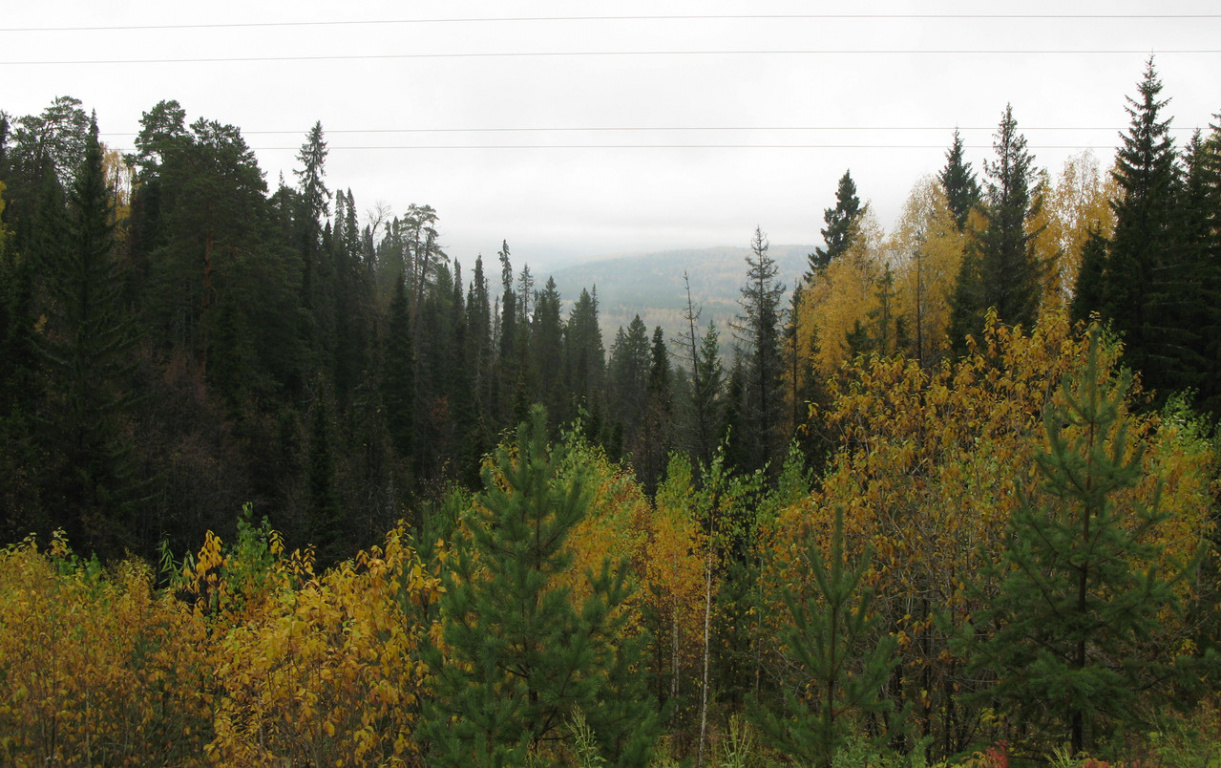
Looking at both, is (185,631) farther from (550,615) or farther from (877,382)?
(877,382)

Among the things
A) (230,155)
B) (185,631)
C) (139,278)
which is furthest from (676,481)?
(139,278)

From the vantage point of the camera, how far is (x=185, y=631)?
33.9 feet

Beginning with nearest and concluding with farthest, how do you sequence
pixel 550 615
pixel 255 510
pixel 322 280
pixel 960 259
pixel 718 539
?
pixel 550 615, pixel 718 539, pixel 255 510, pixel 960 259, pixel 322 280

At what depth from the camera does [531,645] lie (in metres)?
6.51

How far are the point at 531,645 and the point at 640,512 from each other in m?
13.8

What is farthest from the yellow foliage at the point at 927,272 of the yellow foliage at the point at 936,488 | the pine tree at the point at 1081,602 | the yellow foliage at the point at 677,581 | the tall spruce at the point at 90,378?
the tall spruce at the point at 90,378

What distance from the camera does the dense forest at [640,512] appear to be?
6652 mm

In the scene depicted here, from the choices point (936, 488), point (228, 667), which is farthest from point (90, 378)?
point (936, 488)

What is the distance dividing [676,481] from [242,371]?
27.7 m

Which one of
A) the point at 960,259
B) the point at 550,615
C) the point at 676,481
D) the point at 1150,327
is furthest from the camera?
the point at 960,259

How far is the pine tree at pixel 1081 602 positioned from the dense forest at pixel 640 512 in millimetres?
45

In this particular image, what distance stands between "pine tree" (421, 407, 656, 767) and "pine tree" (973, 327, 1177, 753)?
386 cm

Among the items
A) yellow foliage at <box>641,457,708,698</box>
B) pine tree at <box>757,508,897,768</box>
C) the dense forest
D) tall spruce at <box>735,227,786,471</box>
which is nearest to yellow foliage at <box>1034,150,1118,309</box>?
the dense forest

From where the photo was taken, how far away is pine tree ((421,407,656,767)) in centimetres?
608
